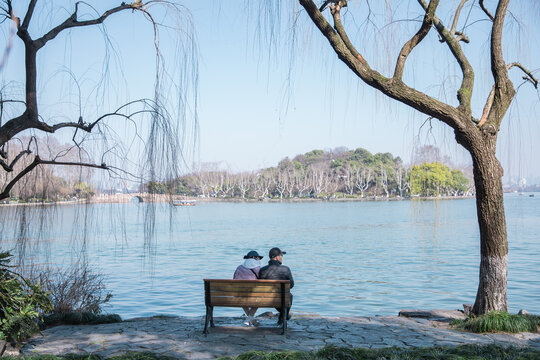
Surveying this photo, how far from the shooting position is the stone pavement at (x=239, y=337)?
22.5ft

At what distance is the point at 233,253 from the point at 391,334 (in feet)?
89.2

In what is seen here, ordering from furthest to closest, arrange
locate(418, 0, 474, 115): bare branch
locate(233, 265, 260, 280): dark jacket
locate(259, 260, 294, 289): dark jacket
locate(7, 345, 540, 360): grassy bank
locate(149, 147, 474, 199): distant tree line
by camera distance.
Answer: locate(149, 147, 474, 199): distant tree line → locate(418, 0, 474, 115): bare branch → locate(233, 265, 260, 280): dark jacket → locate(259, 260, 294, 289): dark jacket → locate(7, 345, 540, 360): grassy bank

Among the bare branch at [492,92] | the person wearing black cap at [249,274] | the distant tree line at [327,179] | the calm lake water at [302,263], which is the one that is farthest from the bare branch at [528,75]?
the distant tree line at [327,179]

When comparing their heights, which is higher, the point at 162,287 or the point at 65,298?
the point at 65,298

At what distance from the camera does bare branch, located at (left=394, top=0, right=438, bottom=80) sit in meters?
7.93

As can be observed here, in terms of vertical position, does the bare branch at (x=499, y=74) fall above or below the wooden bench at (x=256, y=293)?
above

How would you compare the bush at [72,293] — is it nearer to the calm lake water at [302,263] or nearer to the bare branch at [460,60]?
the calm lake water at [302,263]

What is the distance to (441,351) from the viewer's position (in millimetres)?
6211

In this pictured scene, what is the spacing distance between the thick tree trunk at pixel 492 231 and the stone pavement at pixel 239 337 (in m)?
0.82

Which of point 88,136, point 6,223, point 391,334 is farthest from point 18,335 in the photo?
point 391,334

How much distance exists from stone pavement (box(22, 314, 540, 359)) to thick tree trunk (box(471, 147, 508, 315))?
0.82 metres

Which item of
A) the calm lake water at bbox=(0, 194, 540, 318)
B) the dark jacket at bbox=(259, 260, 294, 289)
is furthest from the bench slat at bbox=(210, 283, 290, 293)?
the calm lake water at bbox=(0, 194, 540, 318)

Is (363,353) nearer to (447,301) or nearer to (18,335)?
(18,335)

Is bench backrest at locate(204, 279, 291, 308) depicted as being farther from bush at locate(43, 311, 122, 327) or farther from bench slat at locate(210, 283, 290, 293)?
bush at locate(43, 311, 122, 327)
